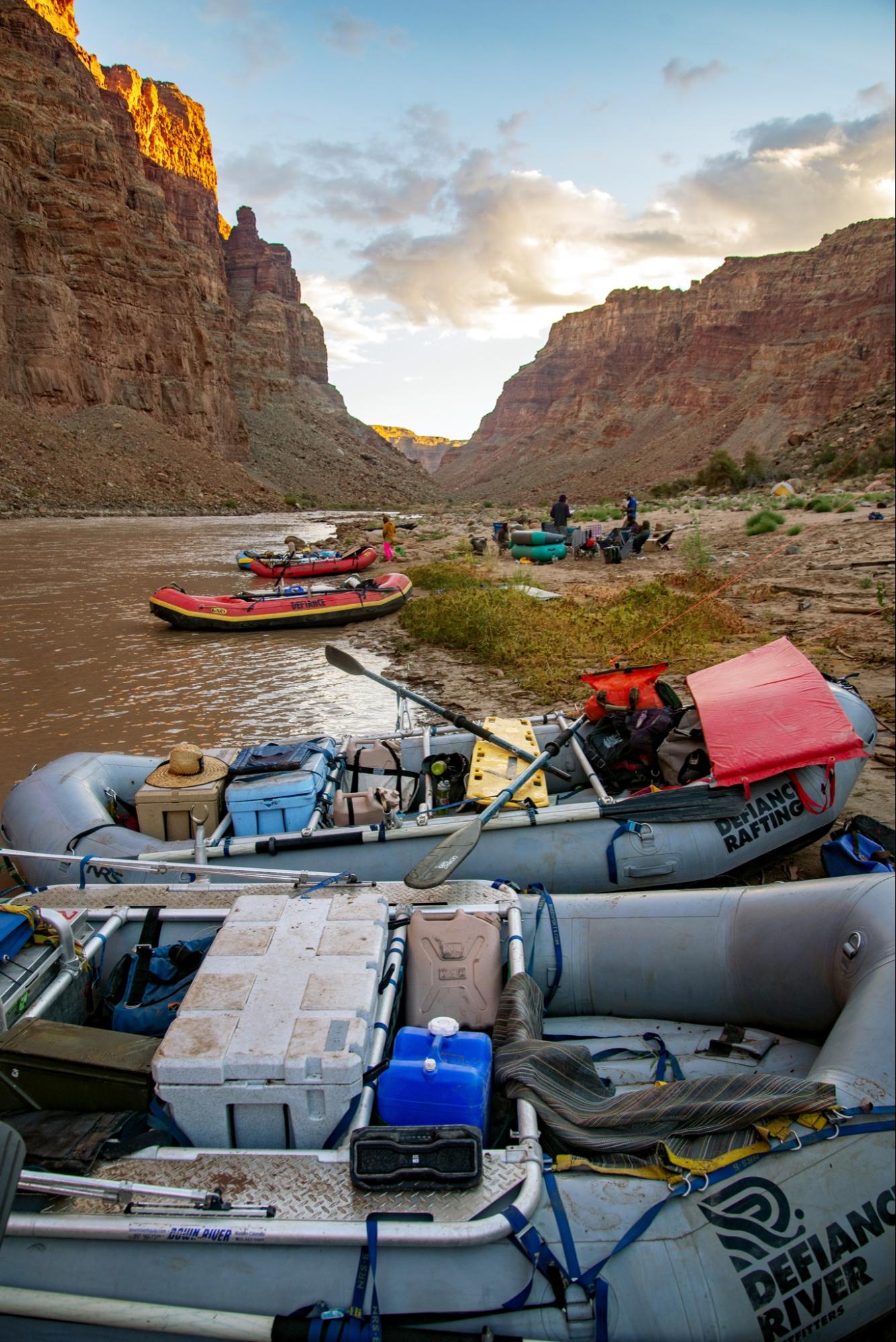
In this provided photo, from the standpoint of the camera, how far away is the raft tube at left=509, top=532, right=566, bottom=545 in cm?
1861

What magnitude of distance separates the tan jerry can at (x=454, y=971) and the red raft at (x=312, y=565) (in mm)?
15504

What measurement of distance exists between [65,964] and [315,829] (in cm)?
175

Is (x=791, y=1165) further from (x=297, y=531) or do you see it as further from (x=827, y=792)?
(x=297, y=531)

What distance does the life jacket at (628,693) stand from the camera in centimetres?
543

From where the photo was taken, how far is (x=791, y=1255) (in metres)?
2.10

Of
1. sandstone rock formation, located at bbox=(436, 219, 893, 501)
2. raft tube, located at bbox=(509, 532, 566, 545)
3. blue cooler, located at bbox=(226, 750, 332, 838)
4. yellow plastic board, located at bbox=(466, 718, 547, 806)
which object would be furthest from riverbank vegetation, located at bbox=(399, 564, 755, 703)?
sandstone rock formation, located at bbox=(436, 219, 893, 501)

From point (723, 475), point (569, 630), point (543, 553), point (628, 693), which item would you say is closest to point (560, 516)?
point (543, 553)

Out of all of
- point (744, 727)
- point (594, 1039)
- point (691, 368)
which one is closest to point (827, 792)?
point (744, 727)

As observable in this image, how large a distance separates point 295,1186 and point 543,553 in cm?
1678

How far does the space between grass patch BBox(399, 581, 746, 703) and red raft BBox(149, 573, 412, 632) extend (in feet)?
3.27

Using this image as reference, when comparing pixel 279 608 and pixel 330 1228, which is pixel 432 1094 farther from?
pixel 279 608

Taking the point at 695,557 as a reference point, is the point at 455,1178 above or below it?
below

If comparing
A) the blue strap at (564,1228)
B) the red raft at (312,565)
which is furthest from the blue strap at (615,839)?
the red raft at (312,565)

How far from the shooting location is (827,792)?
4438mm
